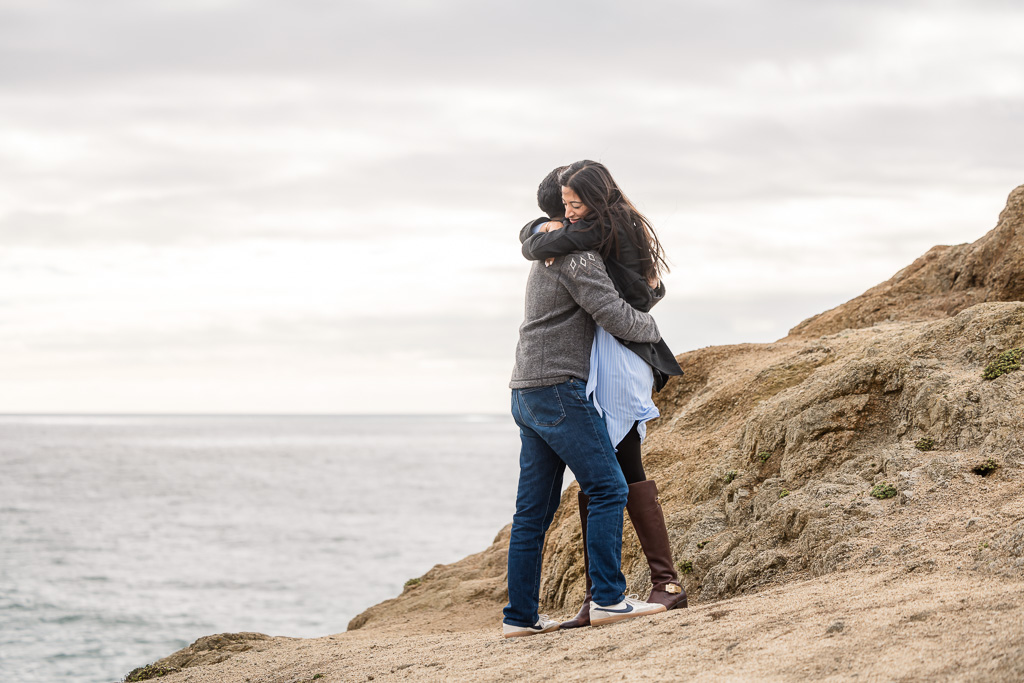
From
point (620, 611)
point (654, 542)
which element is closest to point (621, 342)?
point (654, 542)

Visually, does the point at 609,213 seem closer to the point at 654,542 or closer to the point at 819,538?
the point at 654,542

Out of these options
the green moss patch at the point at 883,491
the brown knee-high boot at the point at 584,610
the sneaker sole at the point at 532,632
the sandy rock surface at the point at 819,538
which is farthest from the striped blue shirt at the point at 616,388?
the green moss patch at the point at 883,491

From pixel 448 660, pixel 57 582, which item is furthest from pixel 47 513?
pixel 448 660

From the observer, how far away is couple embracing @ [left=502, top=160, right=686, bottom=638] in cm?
498

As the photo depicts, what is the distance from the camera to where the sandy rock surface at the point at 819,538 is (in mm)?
3787

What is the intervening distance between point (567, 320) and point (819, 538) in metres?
2.08

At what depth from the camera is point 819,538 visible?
5.45 m

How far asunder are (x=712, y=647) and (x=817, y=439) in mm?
2814

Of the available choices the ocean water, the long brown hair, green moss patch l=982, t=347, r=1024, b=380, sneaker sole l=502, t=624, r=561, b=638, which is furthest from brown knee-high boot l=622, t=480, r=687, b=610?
the ocean water

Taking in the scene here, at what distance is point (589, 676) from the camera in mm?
4125

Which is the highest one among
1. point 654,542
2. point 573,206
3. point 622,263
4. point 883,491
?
point 573,206

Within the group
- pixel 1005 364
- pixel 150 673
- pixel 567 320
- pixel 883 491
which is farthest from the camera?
pixel 150 673

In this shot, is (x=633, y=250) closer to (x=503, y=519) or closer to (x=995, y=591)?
(x=995, y=591)

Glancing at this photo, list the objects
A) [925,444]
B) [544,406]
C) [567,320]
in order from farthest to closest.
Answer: [925,444]
[567,320]
[544,406]
